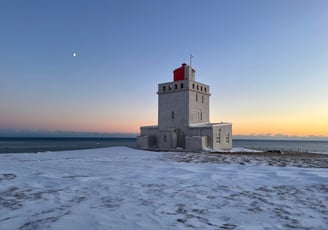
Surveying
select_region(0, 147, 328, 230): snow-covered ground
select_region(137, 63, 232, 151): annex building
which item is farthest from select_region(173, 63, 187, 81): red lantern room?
select_region(0, 147, 328, 230): snow-covered ground

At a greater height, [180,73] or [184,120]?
[180,73]

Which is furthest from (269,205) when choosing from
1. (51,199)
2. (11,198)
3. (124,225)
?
(11,198)

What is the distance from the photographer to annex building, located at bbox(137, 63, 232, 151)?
98.7ft

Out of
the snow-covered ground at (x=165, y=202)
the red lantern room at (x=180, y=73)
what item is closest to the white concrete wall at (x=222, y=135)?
the red lantern room at (x=180, y=73)

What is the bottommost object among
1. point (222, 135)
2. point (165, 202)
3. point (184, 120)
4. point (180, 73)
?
point (165, 202)

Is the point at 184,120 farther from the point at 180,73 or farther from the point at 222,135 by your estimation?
the point at 180,73

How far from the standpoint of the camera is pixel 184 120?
3188 cm

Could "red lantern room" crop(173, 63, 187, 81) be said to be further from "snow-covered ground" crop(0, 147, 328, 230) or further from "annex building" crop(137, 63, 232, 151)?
"snow-covered ground" crop(0, 147, 328, 230)

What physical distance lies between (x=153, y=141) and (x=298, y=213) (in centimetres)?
2917

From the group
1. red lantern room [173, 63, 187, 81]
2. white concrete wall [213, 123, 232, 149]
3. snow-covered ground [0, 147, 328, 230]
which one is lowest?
snow-covered ground [0, 147, 328, 230]

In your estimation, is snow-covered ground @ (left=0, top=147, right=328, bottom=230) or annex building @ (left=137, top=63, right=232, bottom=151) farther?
annex building @ (left=137, top=63, right=232, bottom=151)

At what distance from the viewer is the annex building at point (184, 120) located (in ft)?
98.7

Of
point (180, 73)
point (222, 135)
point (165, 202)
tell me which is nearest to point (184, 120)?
point (222, 135)

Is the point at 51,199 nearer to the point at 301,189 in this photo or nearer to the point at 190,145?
the point at 301,189
